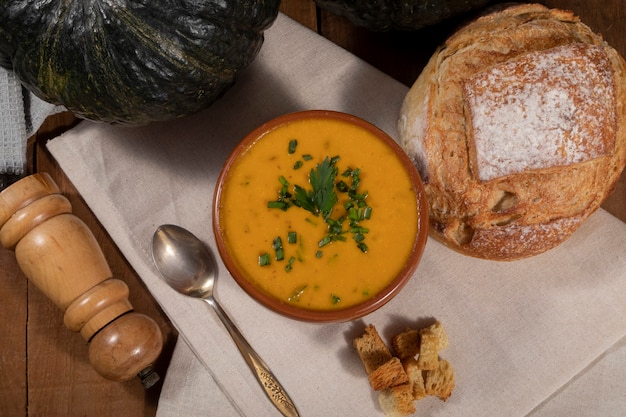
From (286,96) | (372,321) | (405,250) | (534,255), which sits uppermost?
(286,96)

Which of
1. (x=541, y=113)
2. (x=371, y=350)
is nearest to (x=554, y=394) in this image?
(x=371, y=350)

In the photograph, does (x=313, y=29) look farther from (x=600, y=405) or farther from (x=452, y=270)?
(x=600, y=405)

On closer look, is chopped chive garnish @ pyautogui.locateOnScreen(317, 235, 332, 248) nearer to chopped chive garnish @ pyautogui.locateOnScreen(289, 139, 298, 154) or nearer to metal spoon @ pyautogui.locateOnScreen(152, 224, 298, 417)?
chopped chive garnish @ pyautogui.locateOnScreen(289, 139, 298, 154)

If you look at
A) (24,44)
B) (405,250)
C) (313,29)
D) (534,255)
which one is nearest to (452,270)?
(534,255)

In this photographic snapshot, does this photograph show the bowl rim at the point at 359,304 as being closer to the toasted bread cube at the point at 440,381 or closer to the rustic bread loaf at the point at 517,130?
the rustic bread loaf at the point at 517,130

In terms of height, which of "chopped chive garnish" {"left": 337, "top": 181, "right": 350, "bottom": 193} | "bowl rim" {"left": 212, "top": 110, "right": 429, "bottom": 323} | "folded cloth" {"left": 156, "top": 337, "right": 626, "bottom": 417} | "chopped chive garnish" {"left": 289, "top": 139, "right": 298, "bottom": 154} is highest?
"chopped chive garnish" {"left": 289, "top": 139, "right": 298, "bottom": 154}

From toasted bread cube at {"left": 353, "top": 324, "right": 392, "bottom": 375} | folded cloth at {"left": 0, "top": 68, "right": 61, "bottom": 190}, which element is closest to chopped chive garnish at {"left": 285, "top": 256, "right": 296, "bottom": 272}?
toasted bread cube at {"left": 353, "top": 324, "right": 392, "bottom": 375}

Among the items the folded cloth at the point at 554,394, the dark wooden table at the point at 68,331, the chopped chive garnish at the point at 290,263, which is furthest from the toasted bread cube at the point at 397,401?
the dark wooden table at the point at 68,331
